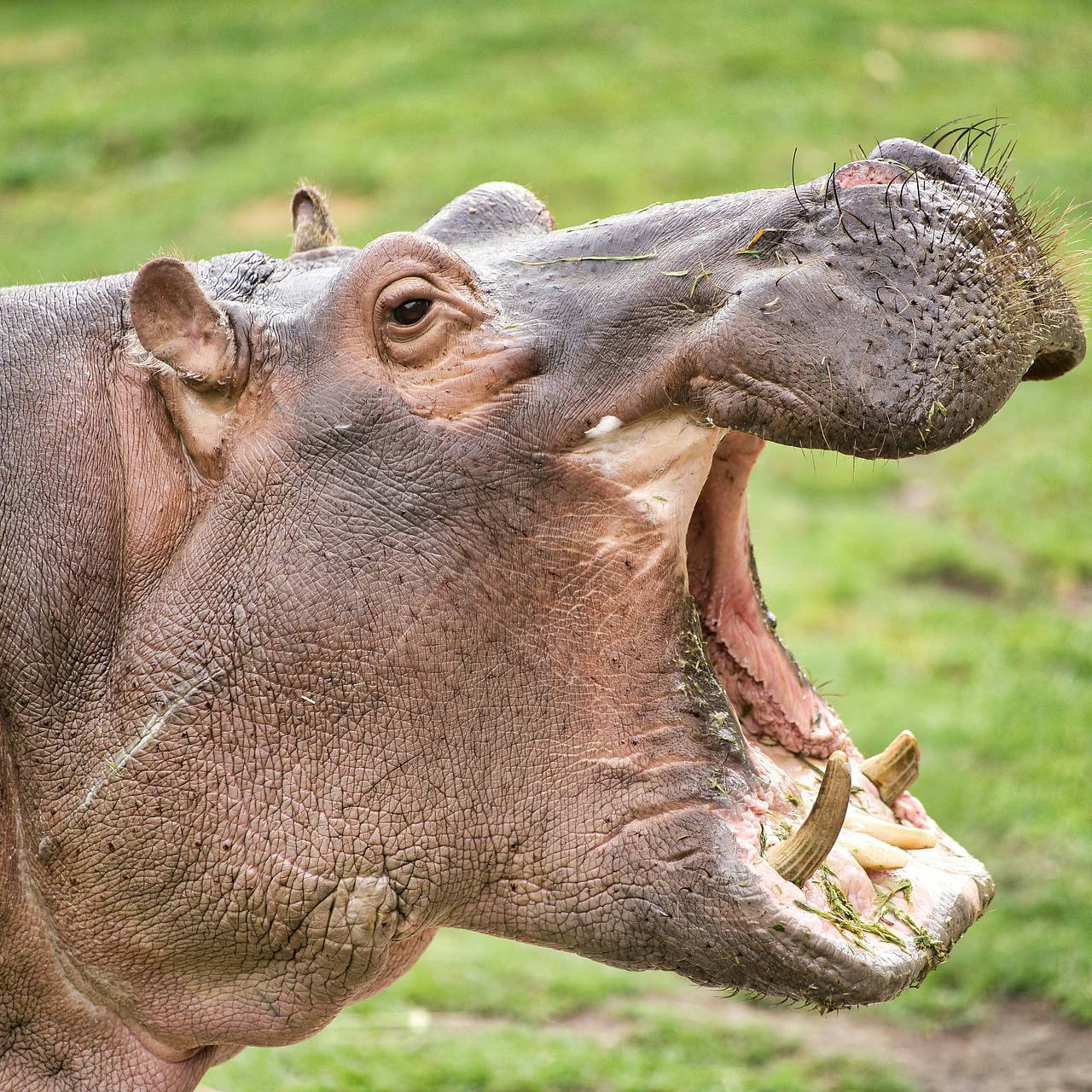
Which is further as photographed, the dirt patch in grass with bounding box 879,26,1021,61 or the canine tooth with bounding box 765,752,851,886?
the dirt patch in grass with bounding box 879,26,1021,61

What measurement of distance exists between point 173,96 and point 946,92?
8.05m

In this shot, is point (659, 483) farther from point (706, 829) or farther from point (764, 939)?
point (764, 939)

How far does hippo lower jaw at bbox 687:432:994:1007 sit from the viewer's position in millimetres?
2531

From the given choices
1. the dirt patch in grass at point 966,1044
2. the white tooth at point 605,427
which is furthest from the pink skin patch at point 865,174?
the dirt patch in grass at point 966,1044

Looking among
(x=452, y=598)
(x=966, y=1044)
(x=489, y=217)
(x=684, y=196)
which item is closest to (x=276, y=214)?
(x=684, y=196)

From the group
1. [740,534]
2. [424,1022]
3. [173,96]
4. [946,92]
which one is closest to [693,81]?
[946,92]

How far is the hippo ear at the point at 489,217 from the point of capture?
3029 millimetres

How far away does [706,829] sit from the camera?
257 cm

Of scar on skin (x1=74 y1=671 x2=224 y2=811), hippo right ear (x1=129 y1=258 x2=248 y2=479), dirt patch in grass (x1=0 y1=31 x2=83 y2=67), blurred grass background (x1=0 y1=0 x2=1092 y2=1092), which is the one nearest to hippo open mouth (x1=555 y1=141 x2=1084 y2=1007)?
blurred grass background (x1=0 y1=0 x2=1092 y2=1092)

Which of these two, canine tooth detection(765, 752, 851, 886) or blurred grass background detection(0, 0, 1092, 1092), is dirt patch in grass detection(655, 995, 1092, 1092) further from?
canine tooth detection(765, 752, 851, 886)

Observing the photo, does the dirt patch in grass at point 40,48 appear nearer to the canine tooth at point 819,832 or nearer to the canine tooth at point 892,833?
the canine tooth at point 892,833

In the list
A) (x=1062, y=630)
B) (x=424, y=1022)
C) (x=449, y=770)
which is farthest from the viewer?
(x=1062, y=630)

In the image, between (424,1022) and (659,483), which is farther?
(424,1022)

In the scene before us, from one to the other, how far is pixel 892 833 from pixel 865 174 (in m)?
1.21
